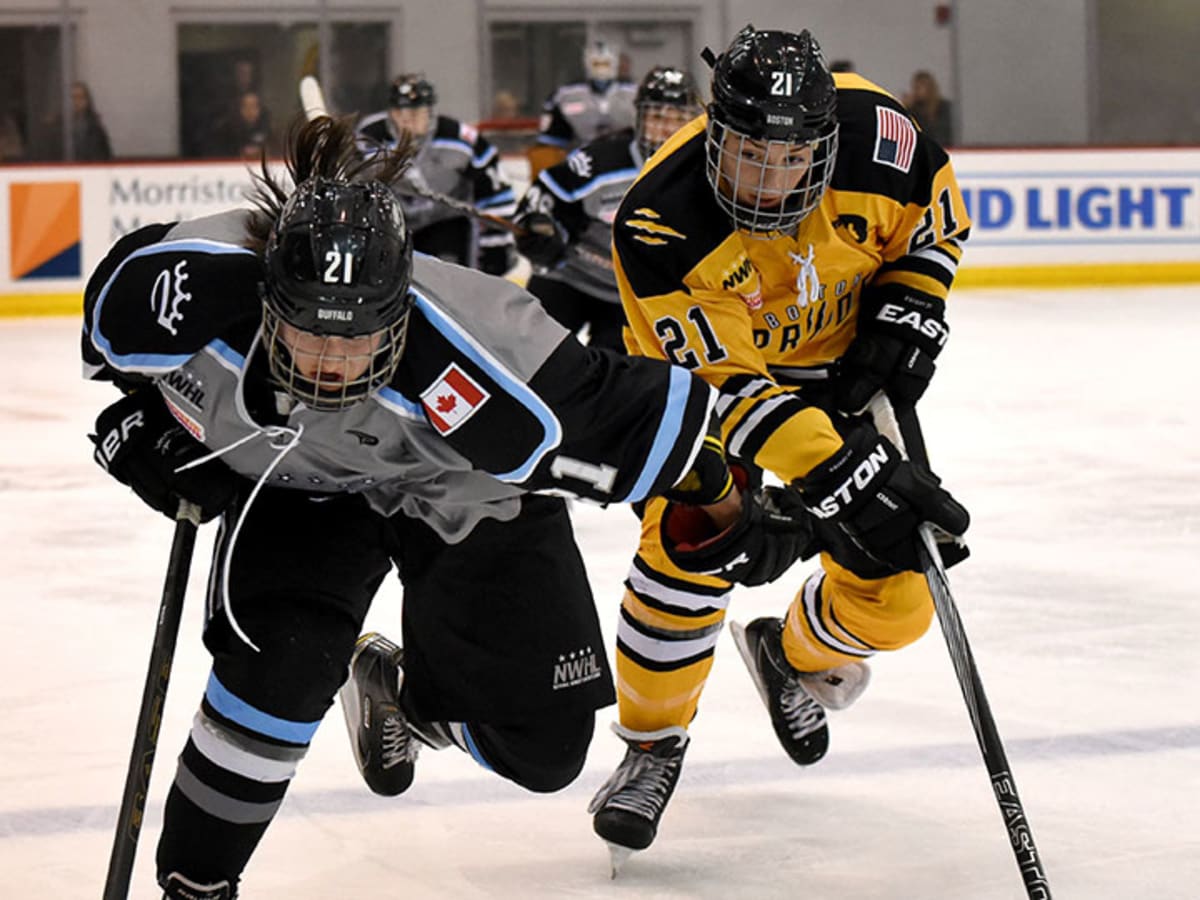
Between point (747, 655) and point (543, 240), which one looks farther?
point (543, 240)

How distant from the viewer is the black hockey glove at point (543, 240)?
5195mm

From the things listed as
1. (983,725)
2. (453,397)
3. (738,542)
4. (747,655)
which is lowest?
(747,655)

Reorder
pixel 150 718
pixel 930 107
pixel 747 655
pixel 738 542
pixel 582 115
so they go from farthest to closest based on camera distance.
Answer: pixel 930 107, pixel 582 115, pixel 747 655, pixel 738 542, pixel 150 718

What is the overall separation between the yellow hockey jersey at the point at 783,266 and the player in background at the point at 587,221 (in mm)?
2113

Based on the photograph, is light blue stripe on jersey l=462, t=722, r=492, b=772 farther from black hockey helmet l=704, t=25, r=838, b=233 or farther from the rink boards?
the rink boards

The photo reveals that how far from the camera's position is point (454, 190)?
702 cm

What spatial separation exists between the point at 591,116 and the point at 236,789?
616cm

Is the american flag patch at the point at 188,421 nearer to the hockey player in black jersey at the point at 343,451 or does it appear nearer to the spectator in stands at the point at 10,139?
the hockey player in black jersey at the point at 343,451

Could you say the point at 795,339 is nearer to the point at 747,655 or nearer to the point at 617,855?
the point at 747,655

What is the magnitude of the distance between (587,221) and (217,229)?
10.2ft

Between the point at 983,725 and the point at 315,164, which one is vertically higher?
the point at 315,164

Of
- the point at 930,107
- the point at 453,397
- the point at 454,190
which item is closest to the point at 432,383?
the point at 453,397

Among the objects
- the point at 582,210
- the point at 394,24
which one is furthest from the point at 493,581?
the point at 394,24

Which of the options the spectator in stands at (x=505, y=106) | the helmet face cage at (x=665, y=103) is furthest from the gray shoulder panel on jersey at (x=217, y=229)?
the spectator in stands at (x=505, y=106)
